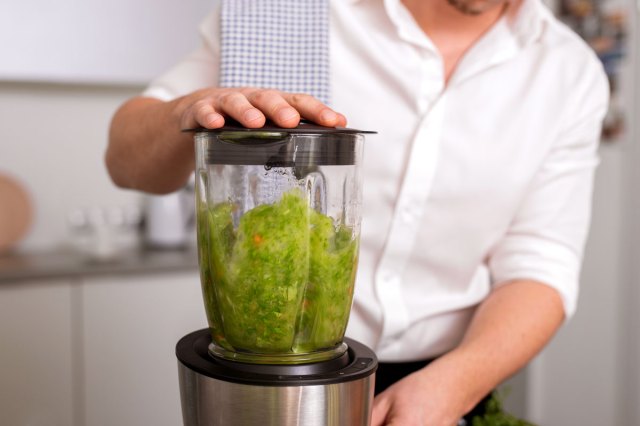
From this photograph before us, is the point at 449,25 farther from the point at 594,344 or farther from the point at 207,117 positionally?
the point at 594,344

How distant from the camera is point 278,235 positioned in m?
0.61

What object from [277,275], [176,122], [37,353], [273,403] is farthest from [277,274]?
[37,353]

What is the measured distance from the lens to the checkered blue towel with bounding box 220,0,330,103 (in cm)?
98

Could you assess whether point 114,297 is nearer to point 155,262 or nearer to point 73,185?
point 155,262

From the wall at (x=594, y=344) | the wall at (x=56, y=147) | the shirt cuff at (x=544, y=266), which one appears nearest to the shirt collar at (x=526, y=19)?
the shirt cuff at (x=544, y=266)

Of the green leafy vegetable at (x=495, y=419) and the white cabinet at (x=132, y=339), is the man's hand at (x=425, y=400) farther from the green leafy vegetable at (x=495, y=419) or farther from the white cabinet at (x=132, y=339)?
the white cabinet at (x=132, y=339)

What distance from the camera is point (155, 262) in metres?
2.22

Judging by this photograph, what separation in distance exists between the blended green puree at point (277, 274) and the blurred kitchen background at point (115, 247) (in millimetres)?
1518

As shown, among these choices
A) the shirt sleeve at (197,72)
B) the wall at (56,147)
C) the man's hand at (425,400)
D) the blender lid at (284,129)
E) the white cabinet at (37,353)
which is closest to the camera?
the blender lid at (284,129)

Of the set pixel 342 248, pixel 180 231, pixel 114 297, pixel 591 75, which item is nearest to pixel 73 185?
pixel 180 231

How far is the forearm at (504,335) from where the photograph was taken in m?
0.90

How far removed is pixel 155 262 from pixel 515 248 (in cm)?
136

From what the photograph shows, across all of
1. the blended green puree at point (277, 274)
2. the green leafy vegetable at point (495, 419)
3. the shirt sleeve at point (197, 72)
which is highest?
the shirt sleeve at point (197, 72)

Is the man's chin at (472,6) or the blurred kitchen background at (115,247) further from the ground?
the man's chin at (472,6)
